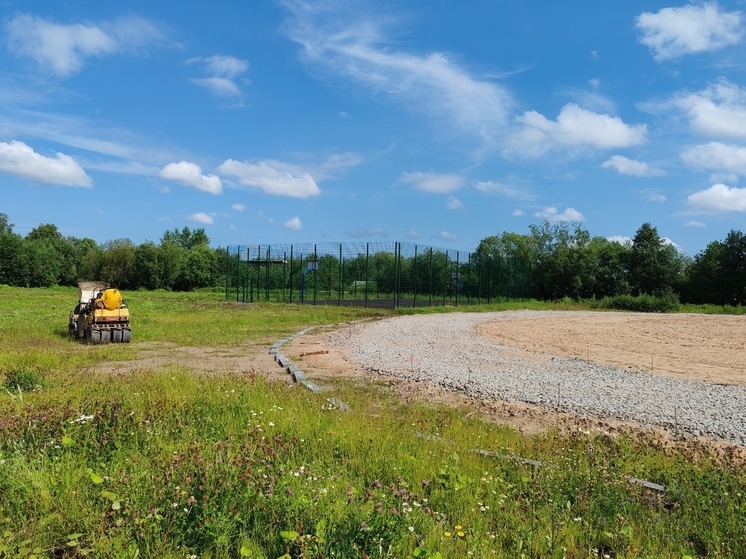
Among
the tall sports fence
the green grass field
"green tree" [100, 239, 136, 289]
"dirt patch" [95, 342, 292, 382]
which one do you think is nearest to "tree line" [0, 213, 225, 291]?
"green tree" [100, 239, 136, 289]

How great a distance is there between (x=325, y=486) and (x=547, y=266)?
1648 inches

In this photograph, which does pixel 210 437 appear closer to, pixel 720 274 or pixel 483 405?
pixel 483 405

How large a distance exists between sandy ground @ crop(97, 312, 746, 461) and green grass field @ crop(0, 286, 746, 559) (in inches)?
31.2

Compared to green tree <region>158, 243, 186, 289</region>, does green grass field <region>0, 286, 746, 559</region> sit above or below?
below

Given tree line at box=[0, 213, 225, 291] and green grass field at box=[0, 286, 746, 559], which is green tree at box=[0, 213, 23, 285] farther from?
green grass field at box=[0, 286, 746, 559]

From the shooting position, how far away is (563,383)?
26.8 ft

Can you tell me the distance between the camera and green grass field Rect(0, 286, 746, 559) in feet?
9.38

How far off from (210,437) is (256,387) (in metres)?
1.96

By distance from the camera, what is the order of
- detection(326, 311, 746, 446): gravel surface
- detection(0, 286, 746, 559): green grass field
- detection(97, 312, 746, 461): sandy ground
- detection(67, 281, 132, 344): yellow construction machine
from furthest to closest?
1. detection(67, 281, 132, 344): yellow construction machine
2. detection(326, 311, 746, 446): gravel surface
3. detection(97, 312, 746, 461): sandy ground
4. detection(0, 286, 746, 559): green grass field

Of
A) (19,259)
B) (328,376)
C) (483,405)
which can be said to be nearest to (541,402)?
(483,405)

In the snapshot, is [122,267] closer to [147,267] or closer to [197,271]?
[147,267]

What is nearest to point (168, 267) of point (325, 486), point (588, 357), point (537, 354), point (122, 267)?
point (122, 267)

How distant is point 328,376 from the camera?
27.3 feet

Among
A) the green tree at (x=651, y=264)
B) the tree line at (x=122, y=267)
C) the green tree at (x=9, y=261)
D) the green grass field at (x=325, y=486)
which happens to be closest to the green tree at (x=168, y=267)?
the tree line at (x=122, y=267)
